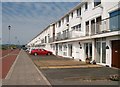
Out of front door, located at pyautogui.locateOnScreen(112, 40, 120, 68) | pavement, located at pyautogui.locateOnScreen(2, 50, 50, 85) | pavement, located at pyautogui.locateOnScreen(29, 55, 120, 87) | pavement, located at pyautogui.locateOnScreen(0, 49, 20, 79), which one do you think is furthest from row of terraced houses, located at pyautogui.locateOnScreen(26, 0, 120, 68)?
pavement, located at pyautogui.locateOnScreen(0, 49, 20, 79)

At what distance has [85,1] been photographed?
27.9m

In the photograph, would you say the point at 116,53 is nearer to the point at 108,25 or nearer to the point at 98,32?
the point at 108,25

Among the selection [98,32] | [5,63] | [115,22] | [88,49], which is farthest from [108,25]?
[5,63]

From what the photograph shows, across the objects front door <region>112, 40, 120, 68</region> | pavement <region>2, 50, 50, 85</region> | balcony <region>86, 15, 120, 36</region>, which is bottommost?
pavement <region>2, 50, 50, 85</region>

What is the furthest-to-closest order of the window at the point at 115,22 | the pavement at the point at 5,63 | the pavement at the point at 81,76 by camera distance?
the window at the point at 115,22 → the pavement at the point at 5,63 → the pavement at the point at 81,76

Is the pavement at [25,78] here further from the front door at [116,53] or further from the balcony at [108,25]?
the balcony at [108,25]

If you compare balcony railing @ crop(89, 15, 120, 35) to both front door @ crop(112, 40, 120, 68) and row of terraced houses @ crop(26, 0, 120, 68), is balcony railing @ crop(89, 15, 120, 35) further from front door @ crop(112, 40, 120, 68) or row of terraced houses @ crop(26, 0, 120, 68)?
front door @ crop(112, 40, 120, 68)

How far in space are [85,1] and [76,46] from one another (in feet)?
22.2

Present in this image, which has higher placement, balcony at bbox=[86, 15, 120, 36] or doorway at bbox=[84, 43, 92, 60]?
balcony at bbox=[86, 15, 120, 36]

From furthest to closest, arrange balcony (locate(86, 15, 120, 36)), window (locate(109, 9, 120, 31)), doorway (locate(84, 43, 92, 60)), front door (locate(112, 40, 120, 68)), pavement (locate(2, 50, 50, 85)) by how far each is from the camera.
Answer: doorway (locate(84, 43, 92, 60)), front door (locate(112, 40, 120, 68)), balcony (locate(86, 15, 120, 36)), window (locate(109, 9, 120, 31)), pavement (locate(2, 50, 50, 85))

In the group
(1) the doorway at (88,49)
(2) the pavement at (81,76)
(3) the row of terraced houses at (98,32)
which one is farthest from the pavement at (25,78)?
(1) the doorway at (88,49)

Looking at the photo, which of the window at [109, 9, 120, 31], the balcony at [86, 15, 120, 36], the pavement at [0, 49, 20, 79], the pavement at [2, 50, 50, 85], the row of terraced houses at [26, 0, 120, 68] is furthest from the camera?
the row of terraced houses at [26, 0, 120, 68]

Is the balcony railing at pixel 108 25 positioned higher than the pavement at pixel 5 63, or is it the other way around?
the balcony railing at pixel 108 25

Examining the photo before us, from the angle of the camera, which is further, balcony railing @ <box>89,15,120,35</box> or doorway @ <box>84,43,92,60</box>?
doorway @ <box>84,43,92,60</box>
